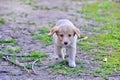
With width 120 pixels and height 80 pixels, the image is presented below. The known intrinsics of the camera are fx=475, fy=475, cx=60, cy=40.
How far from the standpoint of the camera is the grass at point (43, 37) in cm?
920

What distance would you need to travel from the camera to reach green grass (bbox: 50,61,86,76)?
7.01 meters

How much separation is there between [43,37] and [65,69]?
2519 millimetres

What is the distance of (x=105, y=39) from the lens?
971cm

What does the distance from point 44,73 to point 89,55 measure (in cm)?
147

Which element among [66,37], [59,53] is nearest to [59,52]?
[59,53]

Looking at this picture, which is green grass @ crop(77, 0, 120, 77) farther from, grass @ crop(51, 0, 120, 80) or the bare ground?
the bare ground

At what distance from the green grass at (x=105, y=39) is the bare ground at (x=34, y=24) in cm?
22

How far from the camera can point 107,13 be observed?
539 inches

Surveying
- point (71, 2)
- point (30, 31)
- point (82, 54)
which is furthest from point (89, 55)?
point (71, 2)

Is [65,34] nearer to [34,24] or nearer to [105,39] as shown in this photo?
[105,39]

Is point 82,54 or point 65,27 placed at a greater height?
point 65,27

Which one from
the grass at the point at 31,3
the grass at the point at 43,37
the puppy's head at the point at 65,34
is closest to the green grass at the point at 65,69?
the puppy's head at the point at 65,34

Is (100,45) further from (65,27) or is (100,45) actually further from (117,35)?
(65,27)

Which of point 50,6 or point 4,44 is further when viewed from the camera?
point 50,6
